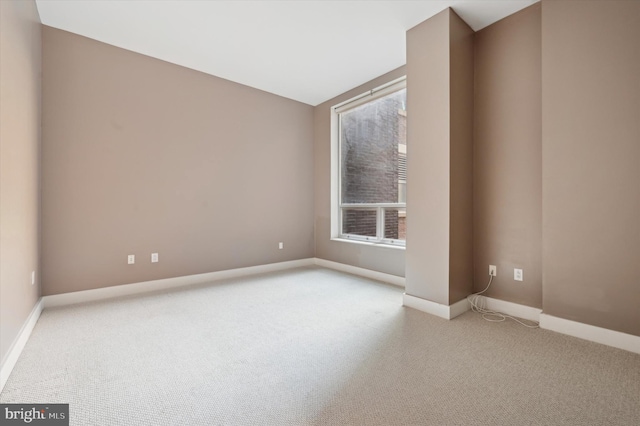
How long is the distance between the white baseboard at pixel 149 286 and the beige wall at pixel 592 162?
3506 mm

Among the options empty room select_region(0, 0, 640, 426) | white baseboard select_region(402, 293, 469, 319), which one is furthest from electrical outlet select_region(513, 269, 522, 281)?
white baseboard select_region(402, 293, 469, 319)

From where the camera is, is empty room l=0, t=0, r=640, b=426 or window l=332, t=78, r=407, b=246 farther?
window l=332, t=78, r=407, b=246

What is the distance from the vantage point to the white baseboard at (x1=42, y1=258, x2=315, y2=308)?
305 centimetres

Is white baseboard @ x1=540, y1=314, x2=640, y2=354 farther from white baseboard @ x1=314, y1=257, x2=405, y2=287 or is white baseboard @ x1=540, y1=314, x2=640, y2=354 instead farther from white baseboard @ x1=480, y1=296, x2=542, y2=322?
white baseboard @ x1=314, y1=257, x2=405, y2=287

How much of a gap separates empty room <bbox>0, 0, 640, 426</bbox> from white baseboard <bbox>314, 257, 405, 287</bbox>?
1.3 inches

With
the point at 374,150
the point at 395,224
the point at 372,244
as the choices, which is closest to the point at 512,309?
the point at 395,224

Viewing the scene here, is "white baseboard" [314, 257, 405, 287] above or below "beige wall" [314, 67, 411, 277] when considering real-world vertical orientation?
below

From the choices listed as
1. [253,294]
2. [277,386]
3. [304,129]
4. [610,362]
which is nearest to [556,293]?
[610,362]

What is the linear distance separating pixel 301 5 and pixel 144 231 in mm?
2995

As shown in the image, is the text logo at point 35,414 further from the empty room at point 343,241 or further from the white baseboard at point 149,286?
the white baseboard at point 149,286

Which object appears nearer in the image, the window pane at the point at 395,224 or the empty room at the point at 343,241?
the empty room at the point at 343,241

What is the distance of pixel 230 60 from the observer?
366cm

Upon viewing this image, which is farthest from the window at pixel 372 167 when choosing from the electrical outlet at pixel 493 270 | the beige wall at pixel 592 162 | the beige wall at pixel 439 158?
the beige wall at pixel 592 162

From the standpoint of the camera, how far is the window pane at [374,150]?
4.03m
